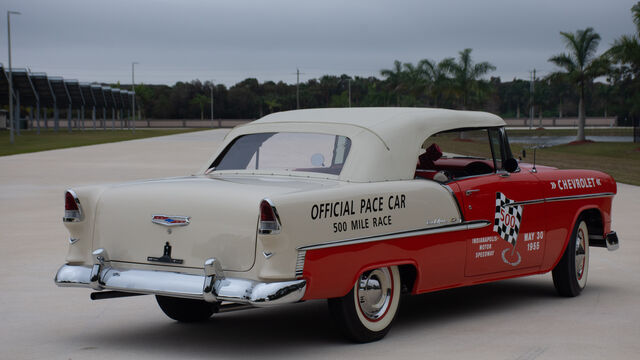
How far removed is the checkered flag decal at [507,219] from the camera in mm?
7168

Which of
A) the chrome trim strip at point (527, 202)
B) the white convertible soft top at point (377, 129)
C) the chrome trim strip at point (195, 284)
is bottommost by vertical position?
the chrome trim strip at point (195, 284)

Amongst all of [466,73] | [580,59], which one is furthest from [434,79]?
[580,59]

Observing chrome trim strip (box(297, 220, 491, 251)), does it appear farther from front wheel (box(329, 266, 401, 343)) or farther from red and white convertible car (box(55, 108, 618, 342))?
front wheel (box(329, 266, 401, 343))

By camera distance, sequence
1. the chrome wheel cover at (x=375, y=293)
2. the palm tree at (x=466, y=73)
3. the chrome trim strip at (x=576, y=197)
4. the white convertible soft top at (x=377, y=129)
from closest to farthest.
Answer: the chrome wheel cover at (x=375, y=293), the white convertible soft top at (x=377, y=129), the chrome trim strip at (x=576, y=197), the palm tree at (x=466, y=73)

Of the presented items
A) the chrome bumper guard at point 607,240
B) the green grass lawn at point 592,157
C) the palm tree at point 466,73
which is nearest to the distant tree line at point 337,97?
the palm tree at point 466,73

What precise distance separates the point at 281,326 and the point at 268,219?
1.61 metres

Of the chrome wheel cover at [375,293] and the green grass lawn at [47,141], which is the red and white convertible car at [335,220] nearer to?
the chrome wheel cover at [375,293]

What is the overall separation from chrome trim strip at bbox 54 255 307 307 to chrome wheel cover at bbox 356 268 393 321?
0.66m

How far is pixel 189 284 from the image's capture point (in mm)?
5582

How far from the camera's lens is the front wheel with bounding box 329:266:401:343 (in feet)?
19.5

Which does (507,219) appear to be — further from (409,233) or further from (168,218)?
(168,218)

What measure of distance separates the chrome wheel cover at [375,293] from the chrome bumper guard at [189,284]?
0.66m

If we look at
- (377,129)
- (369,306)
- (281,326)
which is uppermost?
(377,129)

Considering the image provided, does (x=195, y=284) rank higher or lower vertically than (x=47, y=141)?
higher
